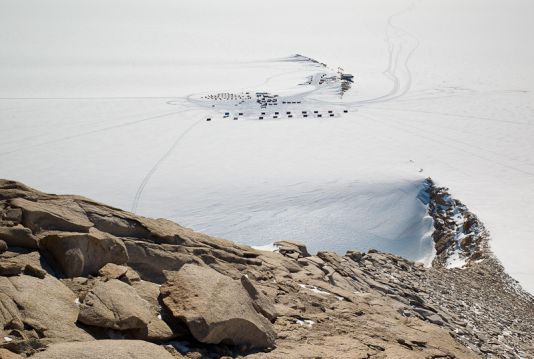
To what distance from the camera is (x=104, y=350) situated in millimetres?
5301

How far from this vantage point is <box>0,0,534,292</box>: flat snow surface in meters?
22.5

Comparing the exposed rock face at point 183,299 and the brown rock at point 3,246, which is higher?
the brown rock at point 3,246

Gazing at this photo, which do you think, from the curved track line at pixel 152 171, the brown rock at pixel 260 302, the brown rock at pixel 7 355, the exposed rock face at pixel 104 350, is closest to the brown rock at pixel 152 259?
the brown rock at pixel 260 302

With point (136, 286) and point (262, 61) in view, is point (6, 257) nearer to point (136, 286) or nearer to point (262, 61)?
point (136, 286)

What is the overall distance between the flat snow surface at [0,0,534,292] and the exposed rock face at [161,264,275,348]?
11.4 m

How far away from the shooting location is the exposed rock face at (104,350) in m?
5.13

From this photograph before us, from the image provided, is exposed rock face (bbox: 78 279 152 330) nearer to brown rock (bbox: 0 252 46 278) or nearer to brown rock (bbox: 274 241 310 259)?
brown rock (bbox: 0 252 46 278)

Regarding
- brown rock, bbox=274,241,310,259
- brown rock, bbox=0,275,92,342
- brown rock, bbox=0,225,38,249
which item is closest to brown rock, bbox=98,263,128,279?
brown rock, bbox=0,275,92,342

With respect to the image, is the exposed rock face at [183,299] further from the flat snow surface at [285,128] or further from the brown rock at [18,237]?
the flat snow surface at [285,128]

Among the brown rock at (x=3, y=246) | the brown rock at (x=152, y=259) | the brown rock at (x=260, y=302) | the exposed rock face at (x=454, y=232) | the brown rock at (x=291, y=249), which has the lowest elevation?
the exposed rock face at (x=454, y=232)

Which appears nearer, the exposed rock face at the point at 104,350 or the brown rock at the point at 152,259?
the exposed rock face at the point at 104,350

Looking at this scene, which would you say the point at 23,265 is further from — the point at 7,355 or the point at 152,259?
the point at 152,259

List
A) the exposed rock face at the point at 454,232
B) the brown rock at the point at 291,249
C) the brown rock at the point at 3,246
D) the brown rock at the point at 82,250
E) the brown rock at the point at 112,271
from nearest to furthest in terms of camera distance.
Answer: the brown rock at the point at 3,246 < the brown rock at the point at 82,250 < the brown rock at the point at 112,271 < the brown rock at the point at 291,249 < the exposed rock face at the point at 454,232

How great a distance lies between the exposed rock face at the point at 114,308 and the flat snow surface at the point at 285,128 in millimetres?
12805
